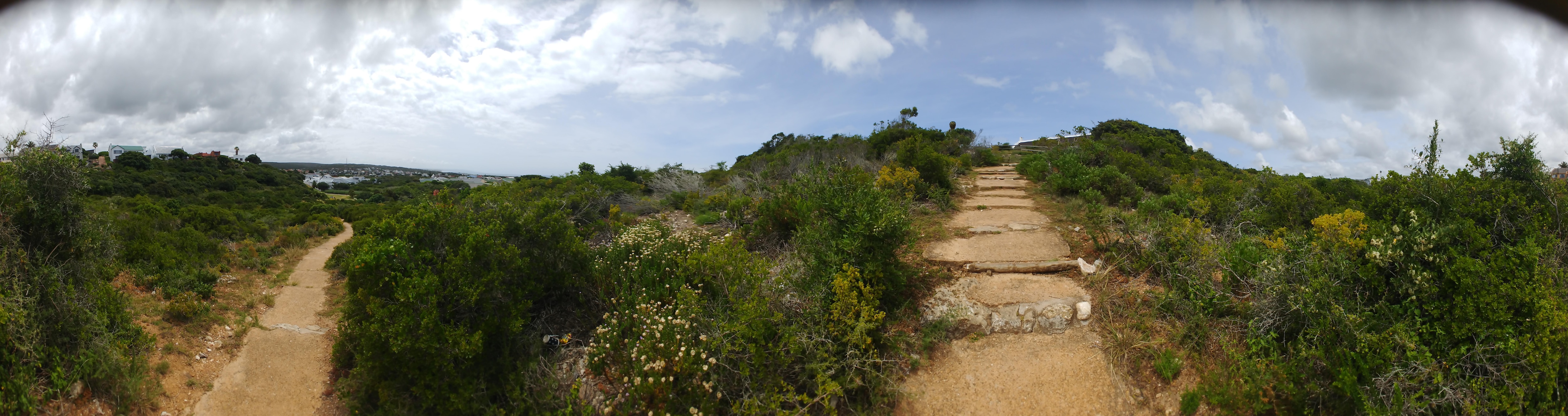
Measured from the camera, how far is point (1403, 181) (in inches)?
152

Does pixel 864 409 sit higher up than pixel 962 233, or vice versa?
pixel 962 233

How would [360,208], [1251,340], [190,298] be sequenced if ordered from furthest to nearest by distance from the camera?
[360,208] → [190,298] → [1251,340]

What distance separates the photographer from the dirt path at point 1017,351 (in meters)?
3.84

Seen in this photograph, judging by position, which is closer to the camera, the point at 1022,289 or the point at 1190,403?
the point at 1190,403

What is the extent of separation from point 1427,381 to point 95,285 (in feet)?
34.8

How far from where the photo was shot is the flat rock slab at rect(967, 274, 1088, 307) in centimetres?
485

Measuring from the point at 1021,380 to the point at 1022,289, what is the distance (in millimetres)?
1243

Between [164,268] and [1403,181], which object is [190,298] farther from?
[1403,181]

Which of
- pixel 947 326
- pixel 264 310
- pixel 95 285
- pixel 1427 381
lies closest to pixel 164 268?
pixel 264 310

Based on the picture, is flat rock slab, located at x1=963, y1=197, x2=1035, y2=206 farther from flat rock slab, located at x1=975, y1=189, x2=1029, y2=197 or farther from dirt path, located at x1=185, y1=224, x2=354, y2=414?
dirt path, located at x1=185, y1=224, x2=354, y2=414

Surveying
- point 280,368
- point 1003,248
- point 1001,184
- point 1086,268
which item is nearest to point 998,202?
point 1001,184

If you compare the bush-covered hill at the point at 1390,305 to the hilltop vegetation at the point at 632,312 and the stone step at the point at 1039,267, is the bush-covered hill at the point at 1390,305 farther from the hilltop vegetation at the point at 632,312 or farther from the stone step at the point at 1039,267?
the hilltop vegetation at the point at 632,312

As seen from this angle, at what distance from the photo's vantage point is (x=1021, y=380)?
13.2ft

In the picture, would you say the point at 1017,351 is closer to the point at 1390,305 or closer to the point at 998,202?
the point at 1390,305
